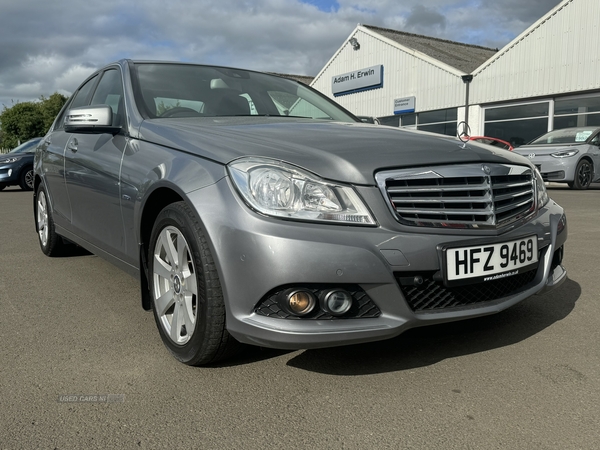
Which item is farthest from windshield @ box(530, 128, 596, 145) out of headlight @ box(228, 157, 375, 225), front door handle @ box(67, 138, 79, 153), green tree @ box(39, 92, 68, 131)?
green tree @ box(39, 92, 68, 131)

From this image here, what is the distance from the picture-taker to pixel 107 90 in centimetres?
394

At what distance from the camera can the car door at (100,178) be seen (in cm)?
318

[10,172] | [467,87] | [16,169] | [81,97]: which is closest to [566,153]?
[81,97]

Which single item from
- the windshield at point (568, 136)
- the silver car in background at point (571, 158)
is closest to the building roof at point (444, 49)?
the windshield at point (568, 136)

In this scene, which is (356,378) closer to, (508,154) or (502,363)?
(502,363)

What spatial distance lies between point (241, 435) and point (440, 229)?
107 cm

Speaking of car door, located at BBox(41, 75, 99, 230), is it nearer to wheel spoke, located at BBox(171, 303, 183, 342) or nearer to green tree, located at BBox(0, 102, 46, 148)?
wheel spoke, located at BBox(171, 303, 183, 342)

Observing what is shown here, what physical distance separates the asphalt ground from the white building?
18.3 metres

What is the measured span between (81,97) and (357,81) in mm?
25217

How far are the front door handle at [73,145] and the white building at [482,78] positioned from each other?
1850cm

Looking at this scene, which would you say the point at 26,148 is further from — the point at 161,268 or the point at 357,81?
the point at 357,81

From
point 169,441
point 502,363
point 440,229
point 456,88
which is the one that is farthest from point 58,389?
point 456,88

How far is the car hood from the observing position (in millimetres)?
2309

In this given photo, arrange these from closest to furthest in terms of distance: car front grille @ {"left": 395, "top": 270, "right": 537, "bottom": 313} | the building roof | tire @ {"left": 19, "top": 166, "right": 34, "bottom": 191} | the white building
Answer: car front grille @ {"left": 395, "top": 270, "right": 537, "bottom": 313} → tire @ {"left": 19, "top": 166, "right": 34, "bottom": 191} → the white building → the building roof
